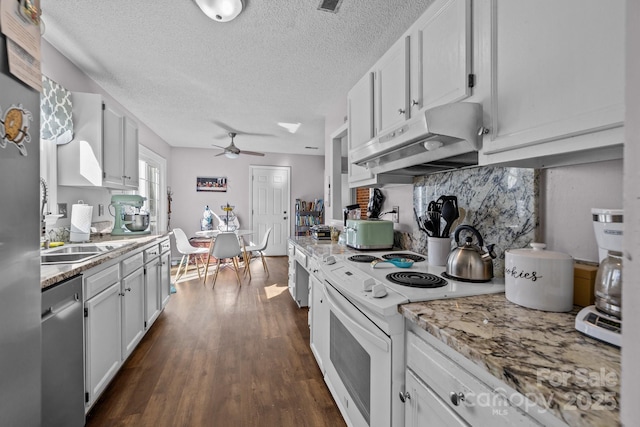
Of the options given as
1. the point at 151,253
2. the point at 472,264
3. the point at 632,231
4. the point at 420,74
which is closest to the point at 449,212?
the point at 472,264

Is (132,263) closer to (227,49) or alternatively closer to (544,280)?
(227,49)

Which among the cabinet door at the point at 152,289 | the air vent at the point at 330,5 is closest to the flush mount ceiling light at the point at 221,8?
the air vent at the point at 330,5

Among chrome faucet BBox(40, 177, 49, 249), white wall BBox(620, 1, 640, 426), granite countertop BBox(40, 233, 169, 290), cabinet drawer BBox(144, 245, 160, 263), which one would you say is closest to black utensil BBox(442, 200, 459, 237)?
white wall BBox(620, 1, 640, 426)

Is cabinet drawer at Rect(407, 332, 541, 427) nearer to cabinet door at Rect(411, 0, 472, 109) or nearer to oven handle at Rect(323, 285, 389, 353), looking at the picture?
oven handle at Rect(323, 285, 389, 353)

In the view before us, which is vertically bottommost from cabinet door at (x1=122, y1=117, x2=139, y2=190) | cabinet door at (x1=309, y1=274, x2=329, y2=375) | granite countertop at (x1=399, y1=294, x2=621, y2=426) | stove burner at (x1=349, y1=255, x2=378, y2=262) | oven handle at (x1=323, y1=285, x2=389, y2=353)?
cabinet door at (x1=309, y1=274, x2=329, y2=375)

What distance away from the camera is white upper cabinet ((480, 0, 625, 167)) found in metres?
0.66

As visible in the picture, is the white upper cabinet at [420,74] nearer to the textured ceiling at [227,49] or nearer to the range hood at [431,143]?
the range hood at [431,143]

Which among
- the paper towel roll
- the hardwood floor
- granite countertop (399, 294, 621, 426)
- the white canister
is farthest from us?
the paper towel roll

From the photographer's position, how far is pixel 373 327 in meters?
1.05

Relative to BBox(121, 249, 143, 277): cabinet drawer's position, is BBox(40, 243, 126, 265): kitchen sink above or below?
above

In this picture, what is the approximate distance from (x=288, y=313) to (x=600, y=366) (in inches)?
107

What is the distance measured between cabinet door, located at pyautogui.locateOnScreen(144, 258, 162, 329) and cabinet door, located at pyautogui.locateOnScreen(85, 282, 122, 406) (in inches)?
20.5

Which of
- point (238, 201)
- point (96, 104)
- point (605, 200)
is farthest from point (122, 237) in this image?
point (238, 201)

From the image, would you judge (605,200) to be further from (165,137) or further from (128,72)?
(165,137)
